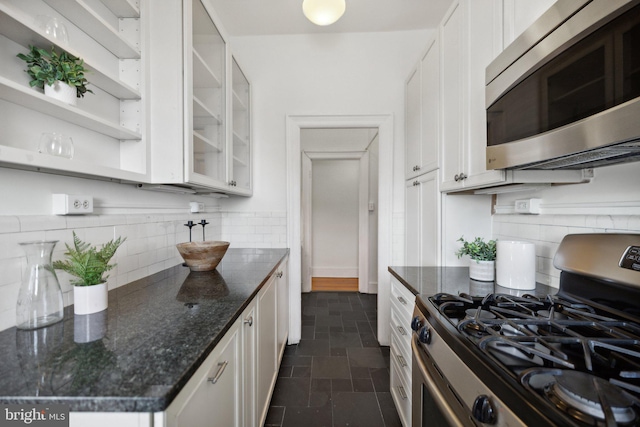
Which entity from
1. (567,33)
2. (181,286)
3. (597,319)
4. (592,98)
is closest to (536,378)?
(597,319)

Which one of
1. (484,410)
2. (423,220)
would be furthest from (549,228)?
(484,410)

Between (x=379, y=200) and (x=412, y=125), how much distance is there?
703 millimetres

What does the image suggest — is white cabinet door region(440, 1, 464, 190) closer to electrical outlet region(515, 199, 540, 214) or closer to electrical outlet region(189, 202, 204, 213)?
electrical outlet region(515, 199, 540, 214)

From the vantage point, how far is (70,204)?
3.24 ft

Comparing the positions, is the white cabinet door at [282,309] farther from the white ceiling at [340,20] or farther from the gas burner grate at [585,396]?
the white ceiling at [340,20]

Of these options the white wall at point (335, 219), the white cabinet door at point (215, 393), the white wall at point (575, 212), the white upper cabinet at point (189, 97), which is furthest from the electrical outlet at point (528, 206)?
the white wall at point (335, 219)

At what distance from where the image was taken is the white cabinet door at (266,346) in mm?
1365

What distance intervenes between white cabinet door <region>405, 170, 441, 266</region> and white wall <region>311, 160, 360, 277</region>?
2417 mm

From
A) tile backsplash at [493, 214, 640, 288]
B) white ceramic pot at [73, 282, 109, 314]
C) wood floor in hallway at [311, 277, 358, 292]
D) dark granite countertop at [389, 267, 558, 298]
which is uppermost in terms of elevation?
tile backsplash at [493, 214, 640, 288]

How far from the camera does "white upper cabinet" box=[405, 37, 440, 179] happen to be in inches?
68.8

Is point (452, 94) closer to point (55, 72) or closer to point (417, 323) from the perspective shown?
point (417, 323)

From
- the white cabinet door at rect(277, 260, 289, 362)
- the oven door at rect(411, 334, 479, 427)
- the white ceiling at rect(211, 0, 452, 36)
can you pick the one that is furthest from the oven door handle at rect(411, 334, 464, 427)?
the white ceiling at rect(211, 0, 452, 36)

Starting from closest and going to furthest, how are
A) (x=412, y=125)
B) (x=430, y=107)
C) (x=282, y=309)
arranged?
(x=430, y=107)
(x=282, y=309)
(x=412, y=125)

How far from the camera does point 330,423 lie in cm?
153
